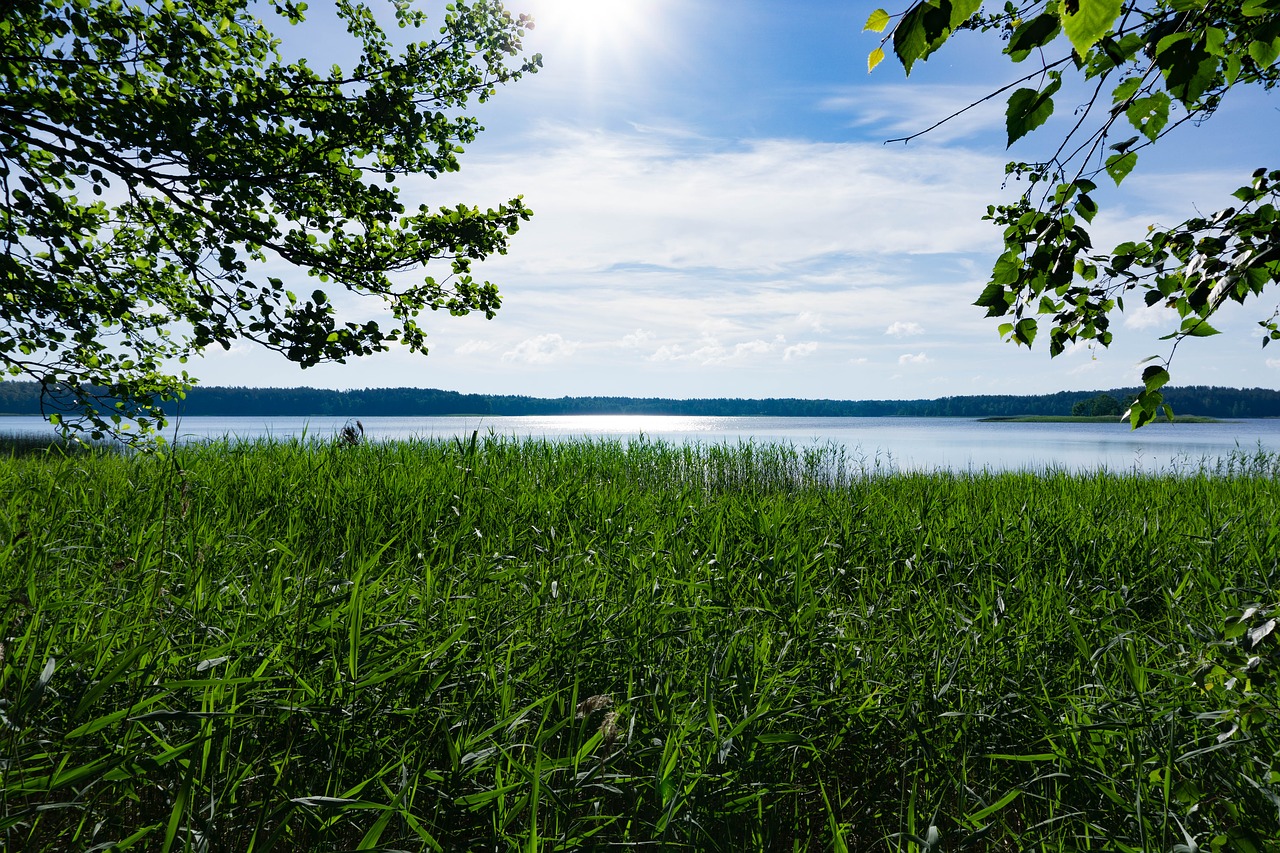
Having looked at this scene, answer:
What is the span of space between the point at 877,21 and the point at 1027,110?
0.53 meters

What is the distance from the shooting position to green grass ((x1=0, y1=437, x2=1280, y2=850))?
6.57 feet

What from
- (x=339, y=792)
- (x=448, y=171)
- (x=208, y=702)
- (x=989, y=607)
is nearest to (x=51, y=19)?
(x=448, y=171)

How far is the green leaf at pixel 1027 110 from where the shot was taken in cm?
155

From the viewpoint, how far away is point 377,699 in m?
2.49

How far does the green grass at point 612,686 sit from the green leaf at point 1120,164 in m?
1.33

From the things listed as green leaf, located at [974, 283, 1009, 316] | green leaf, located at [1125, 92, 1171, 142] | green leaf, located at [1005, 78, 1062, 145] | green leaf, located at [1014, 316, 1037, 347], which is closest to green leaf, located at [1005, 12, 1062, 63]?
green leaf, located at [1005, 78, 1062, 145]

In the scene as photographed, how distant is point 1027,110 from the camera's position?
5.20ft

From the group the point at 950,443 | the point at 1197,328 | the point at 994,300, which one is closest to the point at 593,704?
the point at 994,300

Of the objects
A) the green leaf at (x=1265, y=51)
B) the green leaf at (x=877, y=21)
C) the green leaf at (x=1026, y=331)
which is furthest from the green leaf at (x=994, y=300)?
the green leaf at (x=877, y=21)

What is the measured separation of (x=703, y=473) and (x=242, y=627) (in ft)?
34.0

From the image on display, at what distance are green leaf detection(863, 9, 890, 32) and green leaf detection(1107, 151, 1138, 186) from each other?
1096mm

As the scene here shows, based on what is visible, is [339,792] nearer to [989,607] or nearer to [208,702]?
[208,702]

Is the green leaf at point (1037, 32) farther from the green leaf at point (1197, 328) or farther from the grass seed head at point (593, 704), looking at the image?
the grass seed head at point (593, 704)

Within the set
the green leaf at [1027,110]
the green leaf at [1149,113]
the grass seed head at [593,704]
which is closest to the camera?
the green leaf at [1027,110]
